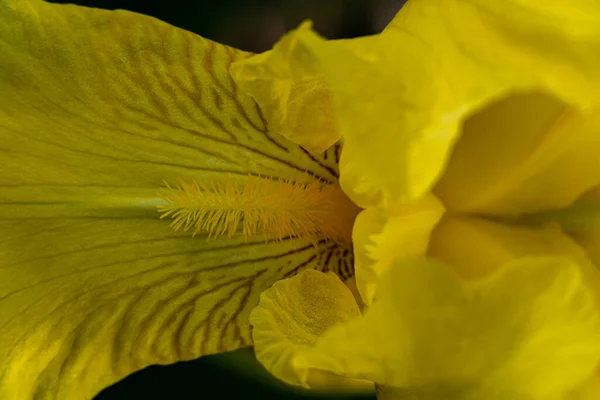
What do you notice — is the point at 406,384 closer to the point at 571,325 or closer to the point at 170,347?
the point at 571,325

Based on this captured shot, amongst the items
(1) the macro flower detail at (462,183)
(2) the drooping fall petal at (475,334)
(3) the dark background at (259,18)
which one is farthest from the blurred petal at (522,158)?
(3) the dark background at (259,18)

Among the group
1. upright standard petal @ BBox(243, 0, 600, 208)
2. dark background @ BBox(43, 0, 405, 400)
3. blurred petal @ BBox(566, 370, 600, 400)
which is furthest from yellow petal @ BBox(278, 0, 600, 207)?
dark background @ BBox(43, 0, 405, 400)

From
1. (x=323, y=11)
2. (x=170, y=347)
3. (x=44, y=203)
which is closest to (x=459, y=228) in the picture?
(x=170, y=347)

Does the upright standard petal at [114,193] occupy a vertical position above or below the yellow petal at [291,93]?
below

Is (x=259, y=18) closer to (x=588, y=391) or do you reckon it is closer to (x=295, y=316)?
(x=295, y=316)

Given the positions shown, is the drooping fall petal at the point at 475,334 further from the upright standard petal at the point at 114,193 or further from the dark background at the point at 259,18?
the dark background at the point at 259,18

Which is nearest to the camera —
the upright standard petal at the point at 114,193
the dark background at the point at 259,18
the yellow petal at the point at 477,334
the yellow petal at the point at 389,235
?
the yellow petal at the point at 477,334

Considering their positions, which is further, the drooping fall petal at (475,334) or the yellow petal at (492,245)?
the yellow petal at (492,245)

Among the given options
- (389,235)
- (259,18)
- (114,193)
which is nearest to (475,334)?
(389,235)
